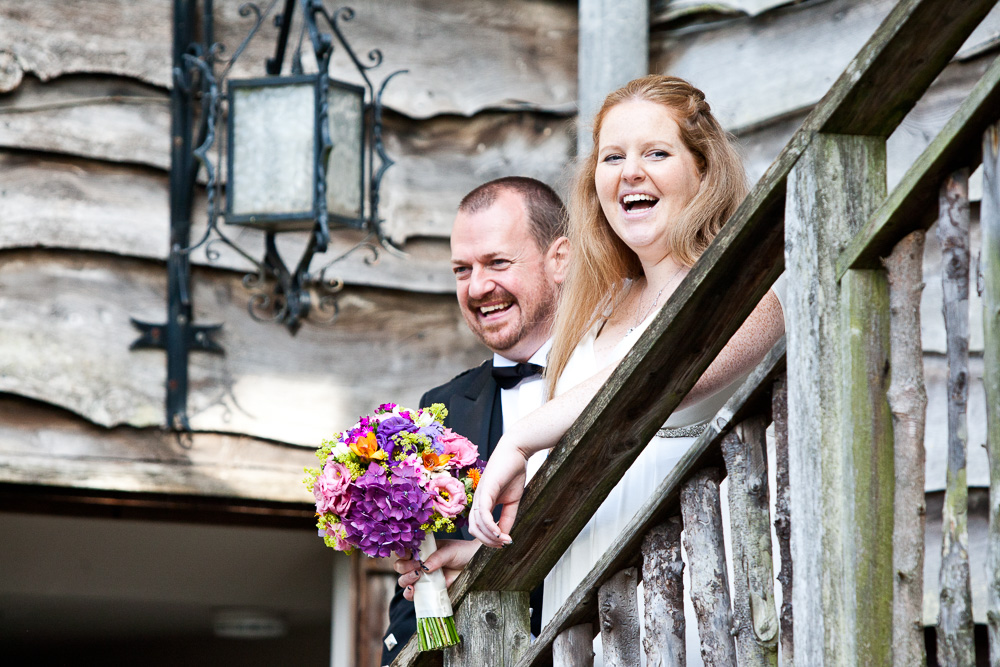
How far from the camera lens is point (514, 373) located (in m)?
2.69

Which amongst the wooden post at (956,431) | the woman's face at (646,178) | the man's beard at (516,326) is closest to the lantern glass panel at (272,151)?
the man's beard at (516,326)

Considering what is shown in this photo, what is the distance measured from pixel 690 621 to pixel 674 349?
0.50 metres

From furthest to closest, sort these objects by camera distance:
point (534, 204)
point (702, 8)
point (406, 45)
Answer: point (406, 45)
point (702, 8)
point (534, 204)

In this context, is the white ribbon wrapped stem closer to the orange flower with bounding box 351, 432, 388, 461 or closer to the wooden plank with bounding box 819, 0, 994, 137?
the orange flower with bounding box 351, 432, 388, 461

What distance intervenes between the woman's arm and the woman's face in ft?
0.87

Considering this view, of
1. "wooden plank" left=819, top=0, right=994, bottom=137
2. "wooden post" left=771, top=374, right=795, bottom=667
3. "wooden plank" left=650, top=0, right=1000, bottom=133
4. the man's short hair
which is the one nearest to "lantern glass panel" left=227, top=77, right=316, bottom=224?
the man's short hair

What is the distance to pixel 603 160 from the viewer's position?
2.11 m

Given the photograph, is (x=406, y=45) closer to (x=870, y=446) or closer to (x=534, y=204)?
(x=534, y=204)

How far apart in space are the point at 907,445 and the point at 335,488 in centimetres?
90

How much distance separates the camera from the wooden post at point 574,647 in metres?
1.90

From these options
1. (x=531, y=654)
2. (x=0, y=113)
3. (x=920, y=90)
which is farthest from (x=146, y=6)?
(x=920, y=90)

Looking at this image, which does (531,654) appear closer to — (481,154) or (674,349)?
(674,349)

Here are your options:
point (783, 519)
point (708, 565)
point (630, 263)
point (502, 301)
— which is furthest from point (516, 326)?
point (783, 519)

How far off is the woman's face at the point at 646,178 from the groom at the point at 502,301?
2.13 ft
